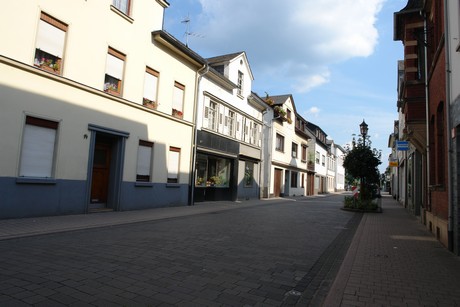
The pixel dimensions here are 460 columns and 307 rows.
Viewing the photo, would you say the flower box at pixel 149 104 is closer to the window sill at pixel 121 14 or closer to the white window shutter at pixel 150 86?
the white window shutter at pixel 150 86

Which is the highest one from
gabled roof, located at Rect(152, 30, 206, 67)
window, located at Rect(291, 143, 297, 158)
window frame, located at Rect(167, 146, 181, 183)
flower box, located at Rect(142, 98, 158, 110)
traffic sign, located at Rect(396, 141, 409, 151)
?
gabled roof, located at Rect(152, 30, 206, 67)

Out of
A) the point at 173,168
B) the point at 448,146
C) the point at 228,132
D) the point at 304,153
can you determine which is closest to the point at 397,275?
the point at 448,146

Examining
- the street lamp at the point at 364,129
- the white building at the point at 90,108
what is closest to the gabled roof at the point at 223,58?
the white building at the point at 90,108

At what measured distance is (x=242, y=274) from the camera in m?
5.14

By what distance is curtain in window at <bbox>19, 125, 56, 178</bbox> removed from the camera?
31.8 ft

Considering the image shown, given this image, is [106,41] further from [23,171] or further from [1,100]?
[23,171]

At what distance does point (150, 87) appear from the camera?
14641 millimetres

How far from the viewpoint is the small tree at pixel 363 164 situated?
18.7 m

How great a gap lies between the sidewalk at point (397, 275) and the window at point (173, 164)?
31.4ft

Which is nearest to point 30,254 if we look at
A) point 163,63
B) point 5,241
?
point 5,241

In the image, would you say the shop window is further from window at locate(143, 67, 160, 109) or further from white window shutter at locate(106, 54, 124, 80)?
white window shutter at locate(106, 54, 124, 80)

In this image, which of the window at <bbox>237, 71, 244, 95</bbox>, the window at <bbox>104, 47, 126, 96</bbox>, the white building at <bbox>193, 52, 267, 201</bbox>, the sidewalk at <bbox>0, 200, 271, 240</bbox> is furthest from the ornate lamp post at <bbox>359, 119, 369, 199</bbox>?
the window at <bbox>104, 47, 126, 96</bbox>

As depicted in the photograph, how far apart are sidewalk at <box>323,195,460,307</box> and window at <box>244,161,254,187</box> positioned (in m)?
15.1

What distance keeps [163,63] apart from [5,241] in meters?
10.7
